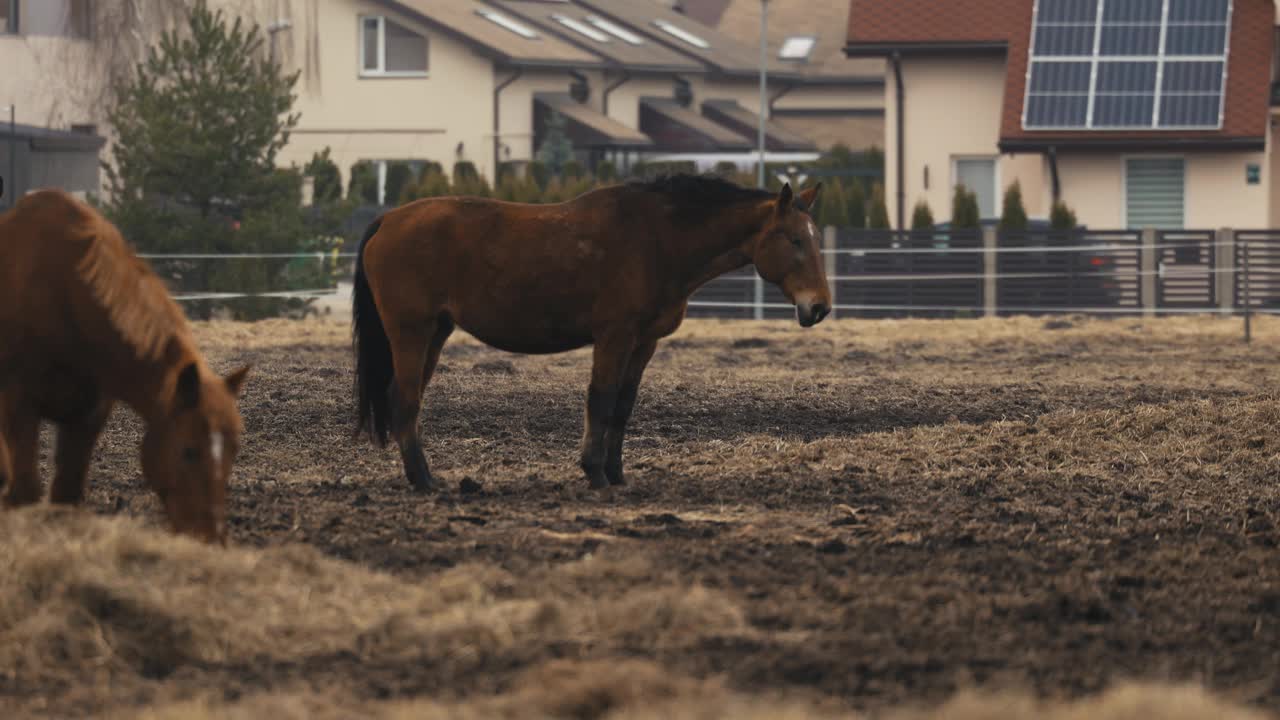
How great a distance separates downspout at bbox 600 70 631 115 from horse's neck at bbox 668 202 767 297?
117 feet

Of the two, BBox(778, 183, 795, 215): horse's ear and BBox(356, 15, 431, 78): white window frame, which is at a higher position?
BBox(356, 15, 431, 78): white window frame

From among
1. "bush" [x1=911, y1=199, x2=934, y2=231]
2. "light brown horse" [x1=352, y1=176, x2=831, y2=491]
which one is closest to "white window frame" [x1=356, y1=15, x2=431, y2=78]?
"bush" [x1=911, y1=199, x2=934, y2=231]

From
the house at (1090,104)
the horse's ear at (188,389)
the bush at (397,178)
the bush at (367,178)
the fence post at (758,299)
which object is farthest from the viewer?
the bush at (397,178)

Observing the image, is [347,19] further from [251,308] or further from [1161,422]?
[1161,422]

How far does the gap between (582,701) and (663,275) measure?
4.70m

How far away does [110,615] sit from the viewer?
253 inches

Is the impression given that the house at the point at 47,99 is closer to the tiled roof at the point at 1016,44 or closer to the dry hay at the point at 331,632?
the tiled roof at the point at 1016,44

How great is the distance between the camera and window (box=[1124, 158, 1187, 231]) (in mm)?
29234

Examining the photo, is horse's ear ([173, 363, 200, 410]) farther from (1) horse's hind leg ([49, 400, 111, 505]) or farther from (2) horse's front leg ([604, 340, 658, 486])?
(2) horse's front leg ([604, 340, 658, 486])

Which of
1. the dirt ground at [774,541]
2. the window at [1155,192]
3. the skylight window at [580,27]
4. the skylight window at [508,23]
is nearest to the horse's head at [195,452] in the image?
the dirt ground at [774,541]

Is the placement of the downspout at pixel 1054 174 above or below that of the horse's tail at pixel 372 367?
above

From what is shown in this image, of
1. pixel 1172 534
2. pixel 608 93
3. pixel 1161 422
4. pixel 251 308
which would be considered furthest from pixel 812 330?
pixel 608 93

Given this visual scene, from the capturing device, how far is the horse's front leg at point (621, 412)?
10195 mm

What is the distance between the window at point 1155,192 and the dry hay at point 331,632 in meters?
23.2
